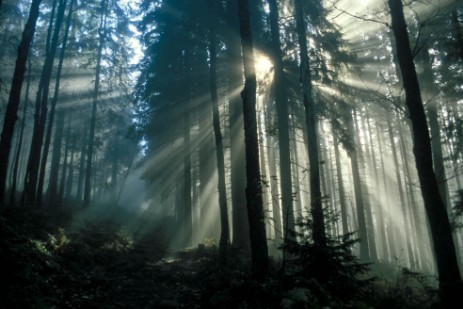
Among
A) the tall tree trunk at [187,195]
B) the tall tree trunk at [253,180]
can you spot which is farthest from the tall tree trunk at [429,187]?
the tall tree trunk at [187,195]

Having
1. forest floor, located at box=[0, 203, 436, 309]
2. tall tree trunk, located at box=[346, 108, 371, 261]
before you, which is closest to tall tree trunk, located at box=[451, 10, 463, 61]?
tall tree trunk, located at box=[346, 108, 371, 261]

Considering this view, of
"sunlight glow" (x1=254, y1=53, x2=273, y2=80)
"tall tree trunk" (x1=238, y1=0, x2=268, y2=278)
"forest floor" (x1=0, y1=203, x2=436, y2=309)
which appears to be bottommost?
"forest floor" (x1=0, y1=203, x2=436, y2=309)

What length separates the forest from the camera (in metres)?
7.22

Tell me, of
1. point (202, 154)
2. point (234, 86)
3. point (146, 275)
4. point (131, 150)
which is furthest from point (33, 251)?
point (131, 150)

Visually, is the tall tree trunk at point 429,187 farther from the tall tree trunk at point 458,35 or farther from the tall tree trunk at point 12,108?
the tall tree trunk at point 12,108

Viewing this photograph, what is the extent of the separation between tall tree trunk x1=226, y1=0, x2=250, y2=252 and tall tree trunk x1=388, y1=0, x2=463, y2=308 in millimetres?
7458

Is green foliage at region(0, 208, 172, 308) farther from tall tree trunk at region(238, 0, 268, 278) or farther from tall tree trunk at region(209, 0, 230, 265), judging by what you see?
tall tree trunk at region(238, 0, 268, 278)

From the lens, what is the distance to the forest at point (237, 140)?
7.22 m

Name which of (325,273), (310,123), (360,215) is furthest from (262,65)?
(325,273)

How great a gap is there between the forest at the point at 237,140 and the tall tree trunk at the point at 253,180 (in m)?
0.04

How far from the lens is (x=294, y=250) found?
7238 millimetres

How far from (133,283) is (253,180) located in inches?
170

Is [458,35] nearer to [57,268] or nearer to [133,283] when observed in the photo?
[133,283]

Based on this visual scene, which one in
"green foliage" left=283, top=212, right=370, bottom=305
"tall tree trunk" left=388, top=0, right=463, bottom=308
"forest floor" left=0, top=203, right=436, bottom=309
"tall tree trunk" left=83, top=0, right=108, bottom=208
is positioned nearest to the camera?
"forest floor" left=0, top=203, right=436, bottom=309
